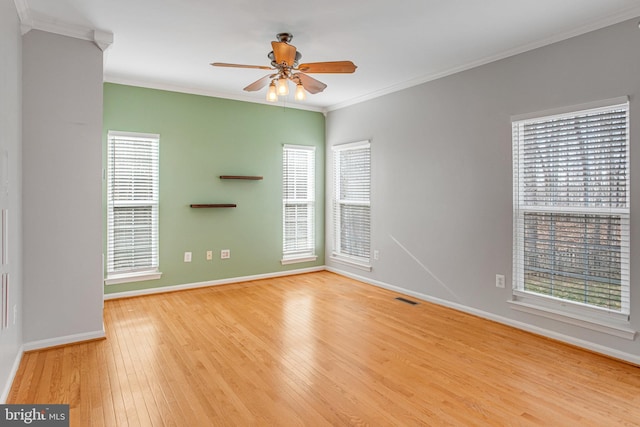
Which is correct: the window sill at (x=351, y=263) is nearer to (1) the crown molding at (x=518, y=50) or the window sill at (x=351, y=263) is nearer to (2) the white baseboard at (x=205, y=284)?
(2) the white baseboard at (x=205, y=284)

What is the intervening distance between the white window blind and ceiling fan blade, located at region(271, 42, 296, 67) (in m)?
2.36

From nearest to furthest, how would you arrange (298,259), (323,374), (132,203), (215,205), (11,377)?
(11,377) → (323,374) → (132,203) → (215,205) → (298,259)

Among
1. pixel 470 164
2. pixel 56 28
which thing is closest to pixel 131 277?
pixel 56 28

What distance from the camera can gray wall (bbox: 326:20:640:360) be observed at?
2.97 m

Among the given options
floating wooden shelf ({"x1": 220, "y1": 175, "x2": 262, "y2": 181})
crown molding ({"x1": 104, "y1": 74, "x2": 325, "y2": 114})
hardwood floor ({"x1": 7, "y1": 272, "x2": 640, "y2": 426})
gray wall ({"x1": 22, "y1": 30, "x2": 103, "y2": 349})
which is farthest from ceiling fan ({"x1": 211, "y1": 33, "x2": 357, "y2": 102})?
hardwood floor ({"x1": 7, "y1": 272, "x2": 640, "y2": 426})

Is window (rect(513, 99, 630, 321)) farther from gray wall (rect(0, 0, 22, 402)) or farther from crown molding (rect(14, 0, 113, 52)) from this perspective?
gray wall (rect(0, 0, 22, 402))

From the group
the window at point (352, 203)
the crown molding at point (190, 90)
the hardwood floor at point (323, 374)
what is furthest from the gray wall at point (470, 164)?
the crown molding at point (190, 90)

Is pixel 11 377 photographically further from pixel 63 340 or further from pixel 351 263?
pixel 351 263

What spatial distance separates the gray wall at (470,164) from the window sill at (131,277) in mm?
2804

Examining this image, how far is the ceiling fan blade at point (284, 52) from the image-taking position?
2.96 m

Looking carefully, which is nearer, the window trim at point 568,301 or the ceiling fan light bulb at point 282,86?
the window trim at point 568,301

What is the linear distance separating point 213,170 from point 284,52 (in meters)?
2.51

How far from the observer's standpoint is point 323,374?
2674 mm

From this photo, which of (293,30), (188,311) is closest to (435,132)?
(293,30)
